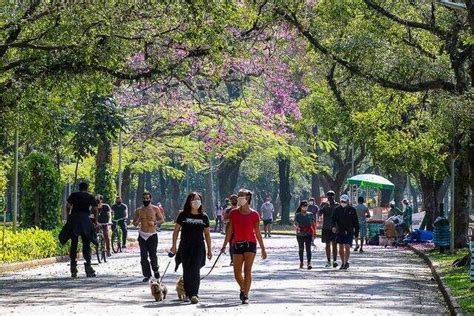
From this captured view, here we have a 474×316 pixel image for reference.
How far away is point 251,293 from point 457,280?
4.78 m

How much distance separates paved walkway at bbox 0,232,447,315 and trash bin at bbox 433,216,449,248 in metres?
4.54

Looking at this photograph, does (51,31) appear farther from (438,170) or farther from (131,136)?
(131,136)

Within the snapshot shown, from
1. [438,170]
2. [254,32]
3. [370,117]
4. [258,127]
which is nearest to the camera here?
[254,32]

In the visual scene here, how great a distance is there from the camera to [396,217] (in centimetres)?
4647

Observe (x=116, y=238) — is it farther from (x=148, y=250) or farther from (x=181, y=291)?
(x=181, y=291)

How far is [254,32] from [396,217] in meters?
18.5

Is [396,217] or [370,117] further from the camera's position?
[396,217]

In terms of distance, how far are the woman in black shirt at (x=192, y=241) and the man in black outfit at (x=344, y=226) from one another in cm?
1040

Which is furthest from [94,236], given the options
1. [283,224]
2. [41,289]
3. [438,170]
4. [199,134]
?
[283,224]

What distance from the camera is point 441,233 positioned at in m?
36.8

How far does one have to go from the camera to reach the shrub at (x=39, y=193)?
121 feet

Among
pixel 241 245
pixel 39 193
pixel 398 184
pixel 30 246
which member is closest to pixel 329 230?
pixel 30 246

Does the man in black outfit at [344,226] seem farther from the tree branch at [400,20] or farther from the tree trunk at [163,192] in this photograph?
the tree trunk at [163,192]

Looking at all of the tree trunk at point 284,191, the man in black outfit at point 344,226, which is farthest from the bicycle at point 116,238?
the tree trunk at point 284,191
